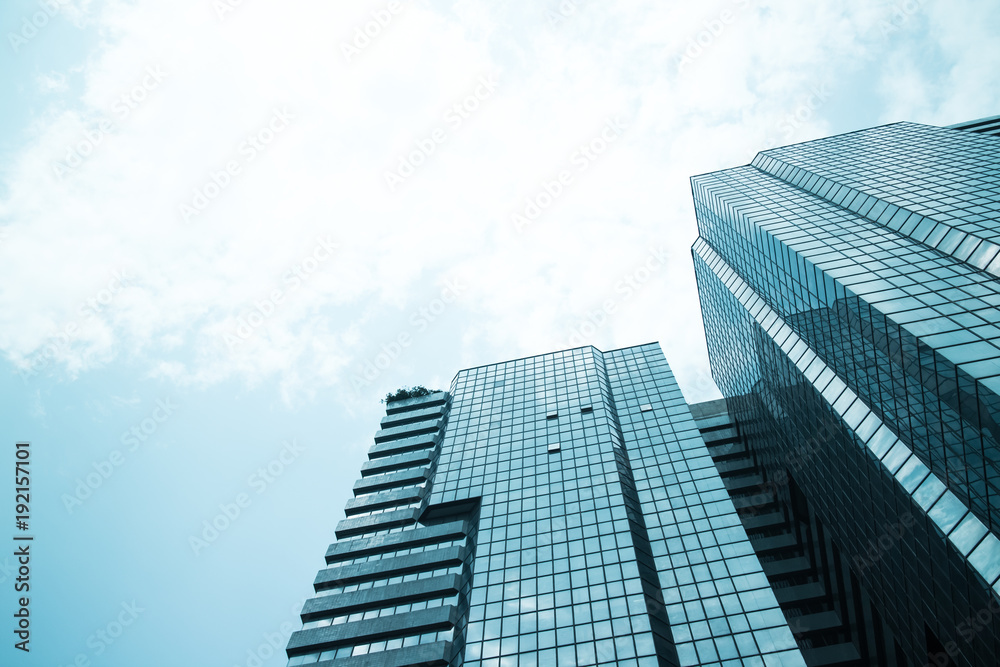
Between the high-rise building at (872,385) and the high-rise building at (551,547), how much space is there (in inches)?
263

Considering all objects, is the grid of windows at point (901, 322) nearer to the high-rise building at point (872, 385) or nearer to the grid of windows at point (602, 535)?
the high-rise building at point (872, 385)

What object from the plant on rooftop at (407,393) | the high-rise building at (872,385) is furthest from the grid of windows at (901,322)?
the plant on rooftop at (407,393)

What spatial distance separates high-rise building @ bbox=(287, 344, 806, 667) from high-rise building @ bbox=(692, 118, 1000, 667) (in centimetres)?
667

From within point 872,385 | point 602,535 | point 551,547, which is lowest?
point 551,547

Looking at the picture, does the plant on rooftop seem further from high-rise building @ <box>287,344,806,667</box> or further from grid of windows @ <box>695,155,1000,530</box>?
grid of windows @ <box>695,155,1000,530</box>

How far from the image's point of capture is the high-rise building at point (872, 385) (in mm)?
24391

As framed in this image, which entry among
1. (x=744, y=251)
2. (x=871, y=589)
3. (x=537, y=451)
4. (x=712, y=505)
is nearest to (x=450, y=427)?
(x=537, y=451)

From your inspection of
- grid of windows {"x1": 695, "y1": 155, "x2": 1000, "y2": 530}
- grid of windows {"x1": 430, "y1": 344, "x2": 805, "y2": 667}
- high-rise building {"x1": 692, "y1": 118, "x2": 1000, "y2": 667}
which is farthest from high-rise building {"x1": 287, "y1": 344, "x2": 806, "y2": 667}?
grid of windows {"x1": 695, "y1": 155, "x2": 1000, "y2": 530}

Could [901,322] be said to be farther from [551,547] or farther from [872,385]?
[551,547]

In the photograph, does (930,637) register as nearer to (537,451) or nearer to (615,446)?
(615,446)

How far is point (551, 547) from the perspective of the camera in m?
40.6

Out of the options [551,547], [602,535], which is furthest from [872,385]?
[551,547]

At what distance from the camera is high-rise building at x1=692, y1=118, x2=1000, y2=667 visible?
2439 centimetres

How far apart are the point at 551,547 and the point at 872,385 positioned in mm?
22687
